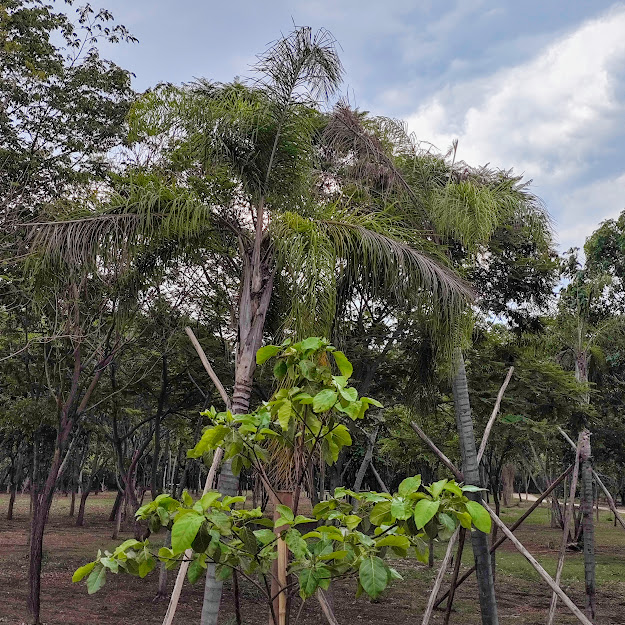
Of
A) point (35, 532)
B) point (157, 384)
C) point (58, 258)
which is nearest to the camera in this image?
point (58, 258)

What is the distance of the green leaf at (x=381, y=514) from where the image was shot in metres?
2.24

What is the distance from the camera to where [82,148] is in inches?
437

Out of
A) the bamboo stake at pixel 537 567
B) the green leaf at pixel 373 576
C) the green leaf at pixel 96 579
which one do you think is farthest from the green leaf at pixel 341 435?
the bamboo stake at pixel 537 567

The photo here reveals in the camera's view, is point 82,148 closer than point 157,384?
Yes

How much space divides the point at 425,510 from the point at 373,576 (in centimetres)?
31

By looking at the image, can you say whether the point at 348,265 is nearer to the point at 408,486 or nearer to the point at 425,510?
the point at 408,486

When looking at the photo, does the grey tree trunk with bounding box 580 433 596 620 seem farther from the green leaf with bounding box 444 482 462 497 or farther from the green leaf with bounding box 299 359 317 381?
the green leaf with bounding box 444 482 462 497

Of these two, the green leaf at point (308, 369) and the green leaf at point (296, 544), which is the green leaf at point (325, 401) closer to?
the green leaf at point (308, 369)

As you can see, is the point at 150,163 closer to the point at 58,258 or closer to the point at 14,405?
the point at 58,258

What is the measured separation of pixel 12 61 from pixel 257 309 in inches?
258

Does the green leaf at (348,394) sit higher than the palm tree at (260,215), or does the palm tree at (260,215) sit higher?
the palm tree at (260,215)

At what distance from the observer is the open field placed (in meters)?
10.0

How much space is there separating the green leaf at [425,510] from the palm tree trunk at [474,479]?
5.51 meters

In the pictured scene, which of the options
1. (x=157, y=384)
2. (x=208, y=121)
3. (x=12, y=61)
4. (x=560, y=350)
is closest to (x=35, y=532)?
(x=157, y=384)
